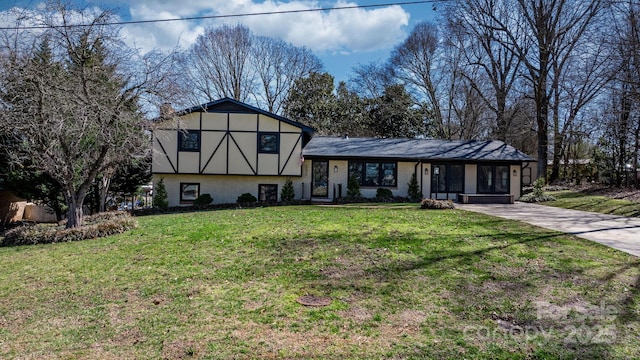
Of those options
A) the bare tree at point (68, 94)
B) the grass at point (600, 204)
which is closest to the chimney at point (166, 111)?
the bare tree at point (68, 94)

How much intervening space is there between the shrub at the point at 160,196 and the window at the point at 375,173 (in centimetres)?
918

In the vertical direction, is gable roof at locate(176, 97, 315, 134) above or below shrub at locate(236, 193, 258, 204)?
above

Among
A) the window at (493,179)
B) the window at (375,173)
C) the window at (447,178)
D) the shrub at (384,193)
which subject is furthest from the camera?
the window at (493,179)

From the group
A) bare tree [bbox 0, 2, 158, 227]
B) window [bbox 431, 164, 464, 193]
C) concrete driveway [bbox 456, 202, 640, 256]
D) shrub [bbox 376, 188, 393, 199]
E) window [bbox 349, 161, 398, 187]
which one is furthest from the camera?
window [bbox 431, 164, 464, 193]

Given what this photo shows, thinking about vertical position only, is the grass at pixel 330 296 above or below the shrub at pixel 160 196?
below

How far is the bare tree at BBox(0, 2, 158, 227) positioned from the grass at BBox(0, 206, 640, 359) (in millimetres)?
3195

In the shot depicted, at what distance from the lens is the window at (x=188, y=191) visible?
2006cm

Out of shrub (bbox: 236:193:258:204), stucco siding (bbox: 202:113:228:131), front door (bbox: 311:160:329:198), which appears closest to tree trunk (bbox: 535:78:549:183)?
front door (bbox: 311:160:329:198)

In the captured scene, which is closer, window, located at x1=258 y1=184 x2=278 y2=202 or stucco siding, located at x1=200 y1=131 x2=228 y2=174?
stucco siding, located at x1=200 y1=131 x2=228 y2=174

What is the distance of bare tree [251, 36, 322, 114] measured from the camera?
34.4m

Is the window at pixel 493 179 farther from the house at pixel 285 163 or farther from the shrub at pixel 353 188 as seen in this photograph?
the shrub at pixel 353 188

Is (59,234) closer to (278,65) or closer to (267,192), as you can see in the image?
(267,192)

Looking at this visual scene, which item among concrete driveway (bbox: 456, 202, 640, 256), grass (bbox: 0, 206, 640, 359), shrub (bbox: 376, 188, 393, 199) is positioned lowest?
grass (bbox: 0, 206, 640, 359)

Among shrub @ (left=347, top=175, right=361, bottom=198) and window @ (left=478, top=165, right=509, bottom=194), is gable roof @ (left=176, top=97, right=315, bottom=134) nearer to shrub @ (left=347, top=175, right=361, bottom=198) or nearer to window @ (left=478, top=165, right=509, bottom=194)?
→ shrub @ (left=347, top=175, right=361, bottom=198)
